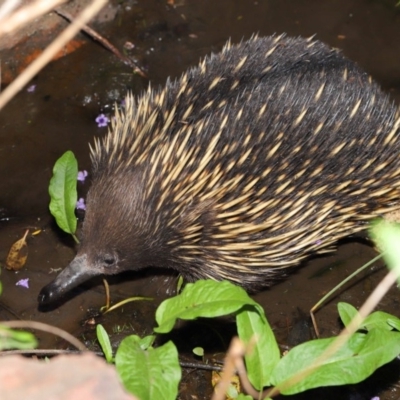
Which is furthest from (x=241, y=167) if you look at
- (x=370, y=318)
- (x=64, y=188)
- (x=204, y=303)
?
(x=204, y=303)

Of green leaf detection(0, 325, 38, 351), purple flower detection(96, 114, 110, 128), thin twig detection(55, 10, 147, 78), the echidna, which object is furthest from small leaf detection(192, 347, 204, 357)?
thin twig detection(55, 10, 147, 78)

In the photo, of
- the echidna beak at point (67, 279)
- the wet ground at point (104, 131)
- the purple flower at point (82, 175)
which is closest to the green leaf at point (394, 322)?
the wet ground at point (104, 131)

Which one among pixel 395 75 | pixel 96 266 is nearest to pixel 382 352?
pixel 96 266

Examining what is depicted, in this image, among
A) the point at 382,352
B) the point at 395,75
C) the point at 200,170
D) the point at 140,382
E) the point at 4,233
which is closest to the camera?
the point at 140,382

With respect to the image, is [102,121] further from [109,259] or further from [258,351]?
[258,351]

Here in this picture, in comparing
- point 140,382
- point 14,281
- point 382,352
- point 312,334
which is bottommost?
point 14,281

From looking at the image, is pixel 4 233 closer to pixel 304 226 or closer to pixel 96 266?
pixel 96 266
